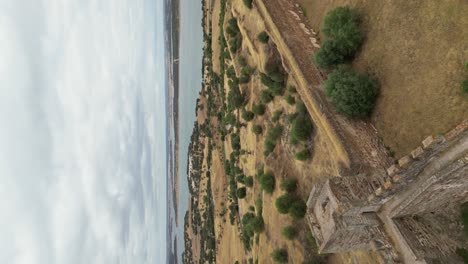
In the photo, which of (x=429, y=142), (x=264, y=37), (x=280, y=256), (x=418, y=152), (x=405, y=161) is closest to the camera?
(x=429, y=142)

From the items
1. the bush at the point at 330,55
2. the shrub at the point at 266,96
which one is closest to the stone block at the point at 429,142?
the bush at the point at 330,55

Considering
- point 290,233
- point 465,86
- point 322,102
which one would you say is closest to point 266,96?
point 322,102

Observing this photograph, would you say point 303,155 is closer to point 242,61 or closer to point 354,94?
point 354,94

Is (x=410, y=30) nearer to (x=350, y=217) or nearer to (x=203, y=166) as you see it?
(x=350, y=217)

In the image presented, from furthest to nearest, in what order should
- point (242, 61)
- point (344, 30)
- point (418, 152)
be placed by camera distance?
point (242, 61) → point (344, 30) → point (418, 152)

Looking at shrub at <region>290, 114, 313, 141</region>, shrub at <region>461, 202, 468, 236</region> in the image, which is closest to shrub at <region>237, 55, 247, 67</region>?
shrub at <region>290, 114, 313, 141</region>

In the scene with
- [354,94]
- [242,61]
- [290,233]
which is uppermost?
[242,61]

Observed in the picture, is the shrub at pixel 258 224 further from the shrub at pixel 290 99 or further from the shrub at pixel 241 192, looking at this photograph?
the shrub at pixel 290 99

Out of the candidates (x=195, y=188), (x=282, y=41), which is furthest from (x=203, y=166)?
(x=282, y=41)
